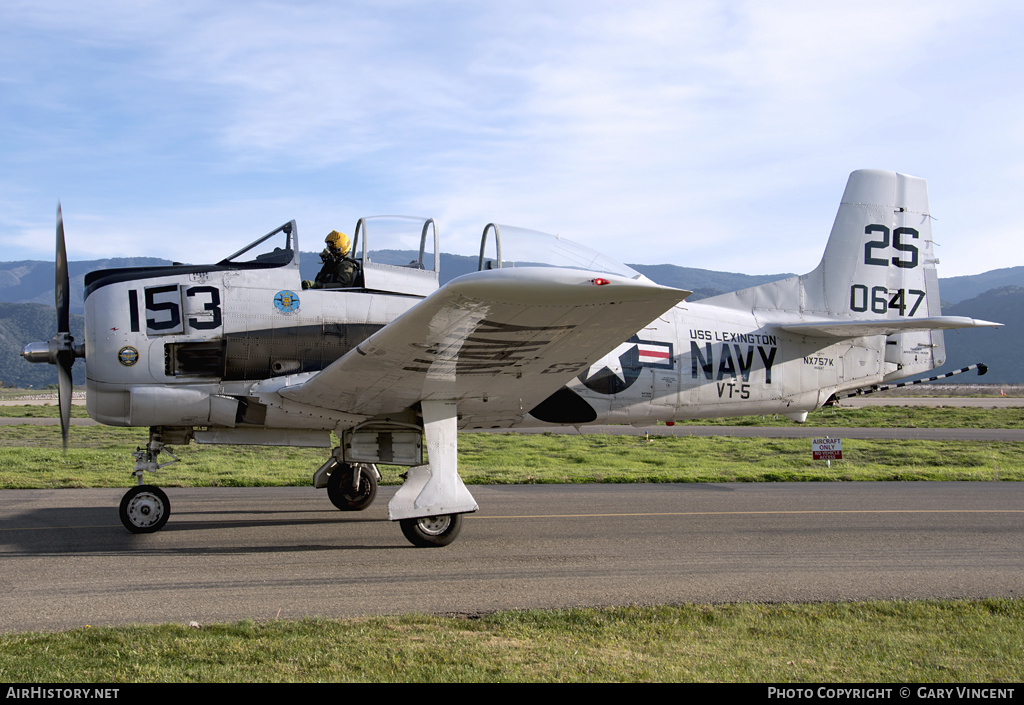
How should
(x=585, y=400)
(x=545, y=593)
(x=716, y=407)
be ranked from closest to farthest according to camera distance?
(x=545, y=593) < (x=585, y=400) < (x=716, y=407)

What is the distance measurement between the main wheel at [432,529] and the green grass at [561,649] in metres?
2.56

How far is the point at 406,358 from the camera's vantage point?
279 inches

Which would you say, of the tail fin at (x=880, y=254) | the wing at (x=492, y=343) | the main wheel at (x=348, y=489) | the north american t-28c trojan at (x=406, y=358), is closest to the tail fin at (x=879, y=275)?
the tail fin at (x=880, y=254)

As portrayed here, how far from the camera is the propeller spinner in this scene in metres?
8.51

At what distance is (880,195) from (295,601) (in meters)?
10.7

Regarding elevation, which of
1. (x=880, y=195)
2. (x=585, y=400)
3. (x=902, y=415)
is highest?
(x=880, y=195)

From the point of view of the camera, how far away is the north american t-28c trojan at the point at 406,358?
270 inches

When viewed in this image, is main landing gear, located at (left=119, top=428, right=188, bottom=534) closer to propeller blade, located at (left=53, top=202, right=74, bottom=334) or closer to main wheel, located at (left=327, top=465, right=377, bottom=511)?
propeller blade, located at (left=53, top=202, right=74, bottom=334)

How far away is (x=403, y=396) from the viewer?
817cm

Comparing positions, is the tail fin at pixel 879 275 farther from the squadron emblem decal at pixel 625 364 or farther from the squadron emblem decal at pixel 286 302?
the squadron emblem decal at pixel 286 302

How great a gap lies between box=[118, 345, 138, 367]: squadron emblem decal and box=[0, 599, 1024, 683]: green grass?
3.74 metres

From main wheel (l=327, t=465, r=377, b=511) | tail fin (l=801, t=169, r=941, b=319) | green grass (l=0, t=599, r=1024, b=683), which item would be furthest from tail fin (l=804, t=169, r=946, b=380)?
main wheel (l=327, t=465, r=377, b=511)
